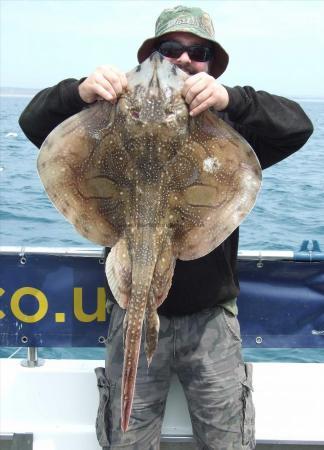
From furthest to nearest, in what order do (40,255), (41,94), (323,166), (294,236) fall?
(323,166)
(294,236)
(40,255)
(41,94)

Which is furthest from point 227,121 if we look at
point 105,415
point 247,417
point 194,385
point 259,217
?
point 259,217

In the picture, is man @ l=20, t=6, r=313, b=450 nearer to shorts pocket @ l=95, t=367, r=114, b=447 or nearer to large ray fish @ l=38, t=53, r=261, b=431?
shorts pocket @ l=95, t=367, r=114, b=447

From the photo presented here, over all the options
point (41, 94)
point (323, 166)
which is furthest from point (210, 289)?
point (323, 166)

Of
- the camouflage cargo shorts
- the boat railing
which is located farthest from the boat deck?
the camouflage cargo shorts

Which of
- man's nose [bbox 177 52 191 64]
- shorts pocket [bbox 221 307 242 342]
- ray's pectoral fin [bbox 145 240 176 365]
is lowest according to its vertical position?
shorts pocket [bbox 221 307 242 342]

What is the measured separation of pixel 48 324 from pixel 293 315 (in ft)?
4.97

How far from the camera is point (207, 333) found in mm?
2758

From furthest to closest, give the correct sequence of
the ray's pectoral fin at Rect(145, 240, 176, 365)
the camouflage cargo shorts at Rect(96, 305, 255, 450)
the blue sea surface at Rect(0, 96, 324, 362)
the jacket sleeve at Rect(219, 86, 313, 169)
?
the blue sea surface at Rect(0, 96, 324, 362) → the camouflage cargo shorts at Rect(96, 305, 255, 450) → the jacket sleeve at Rect(219, 86, 313, 169) → the ray's pectoral fin at Rect(145, 240, 176, 365)

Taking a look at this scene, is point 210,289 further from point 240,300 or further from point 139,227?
point 240,300

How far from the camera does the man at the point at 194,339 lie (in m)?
→ 2.66

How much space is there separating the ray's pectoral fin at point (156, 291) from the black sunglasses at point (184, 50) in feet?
2.99

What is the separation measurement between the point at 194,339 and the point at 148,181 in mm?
897

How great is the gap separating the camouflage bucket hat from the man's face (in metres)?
0.04

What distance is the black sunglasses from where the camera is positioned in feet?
8.62
